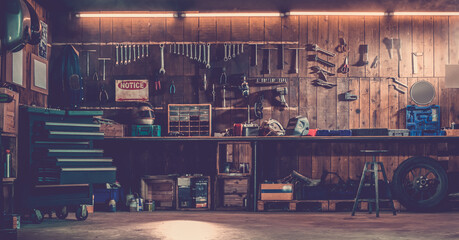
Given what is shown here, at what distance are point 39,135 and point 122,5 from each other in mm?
2276

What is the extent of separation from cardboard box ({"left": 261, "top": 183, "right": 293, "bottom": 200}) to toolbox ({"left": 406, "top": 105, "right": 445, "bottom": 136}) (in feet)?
6.42

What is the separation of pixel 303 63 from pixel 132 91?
8.03 ft

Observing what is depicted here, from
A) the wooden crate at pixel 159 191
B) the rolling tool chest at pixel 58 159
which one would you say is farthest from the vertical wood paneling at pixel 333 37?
the rolling tool chest at pixel 58 159

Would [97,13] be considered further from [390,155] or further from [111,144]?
[390,155]

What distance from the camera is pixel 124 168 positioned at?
7.55 meters

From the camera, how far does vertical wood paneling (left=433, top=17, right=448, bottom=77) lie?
7602mm

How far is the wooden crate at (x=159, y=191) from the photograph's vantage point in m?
7.26

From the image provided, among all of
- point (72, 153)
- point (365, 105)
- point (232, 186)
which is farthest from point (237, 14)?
point (72, 153)

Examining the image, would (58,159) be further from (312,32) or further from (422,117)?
(422,117)

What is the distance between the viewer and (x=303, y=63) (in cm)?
763

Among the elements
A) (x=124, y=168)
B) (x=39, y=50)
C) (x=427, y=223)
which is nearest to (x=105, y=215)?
(x=124, y=168)

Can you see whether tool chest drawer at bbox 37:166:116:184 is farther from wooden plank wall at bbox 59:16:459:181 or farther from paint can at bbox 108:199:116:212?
wooden plank wall at bbox 59:16:459:181

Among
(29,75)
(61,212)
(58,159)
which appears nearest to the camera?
(58,159)

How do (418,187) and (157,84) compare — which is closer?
(418,187)
